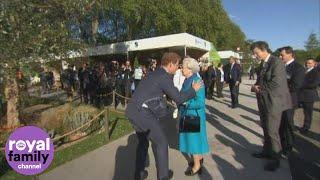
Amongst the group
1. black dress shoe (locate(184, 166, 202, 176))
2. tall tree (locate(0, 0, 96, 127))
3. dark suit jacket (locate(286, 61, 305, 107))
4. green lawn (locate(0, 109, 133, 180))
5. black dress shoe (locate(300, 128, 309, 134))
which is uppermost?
tall tree (locate(0, 0, 96, 127))

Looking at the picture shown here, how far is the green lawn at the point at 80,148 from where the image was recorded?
7.72 m

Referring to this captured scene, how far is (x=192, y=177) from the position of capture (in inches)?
255

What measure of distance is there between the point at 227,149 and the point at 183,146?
1.76 meters

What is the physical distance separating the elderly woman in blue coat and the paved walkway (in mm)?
263

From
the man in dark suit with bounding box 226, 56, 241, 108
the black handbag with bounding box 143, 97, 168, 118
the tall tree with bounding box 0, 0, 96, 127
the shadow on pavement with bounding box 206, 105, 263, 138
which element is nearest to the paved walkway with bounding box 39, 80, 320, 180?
the shadow on pavement with bounding box 206, 105, 263, 138

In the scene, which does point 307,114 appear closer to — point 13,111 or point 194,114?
point 194,114

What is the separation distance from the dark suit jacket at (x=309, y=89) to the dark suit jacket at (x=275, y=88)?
3079 mm

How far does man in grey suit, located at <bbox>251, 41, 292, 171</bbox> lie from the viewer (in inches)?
260

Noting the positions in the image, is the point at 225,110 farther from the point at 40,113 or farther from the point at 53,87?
the point at 53,87

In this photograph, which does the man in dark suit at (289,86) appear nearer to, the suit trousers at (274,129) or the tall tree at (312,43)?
the suit trousers at (274,129)

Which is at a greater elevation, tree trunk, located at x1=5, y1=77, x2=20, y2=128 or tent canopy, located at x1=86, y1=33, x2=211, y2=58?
tent canopy, located at x1=86, y1=33, x2=211, y2=58

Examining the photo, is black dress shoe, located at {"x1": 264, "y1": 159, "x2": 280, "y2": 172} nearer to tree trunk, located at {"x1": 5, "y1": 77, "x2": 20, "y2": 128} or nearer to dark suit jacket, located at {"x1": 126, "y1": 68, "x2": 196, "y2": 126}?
dark suit jacket, located at {"x1": 126, "y1": 68, "x2": 196, "y2": 126}

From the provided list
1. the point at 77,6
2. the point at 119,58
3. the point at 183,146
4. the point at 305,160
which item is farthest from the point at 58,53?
the point at 119,58

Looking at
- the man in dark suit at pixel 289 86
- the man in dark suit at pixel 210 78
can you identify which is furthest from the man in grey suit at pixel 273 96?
the man in dark suit at pixel 210 78
